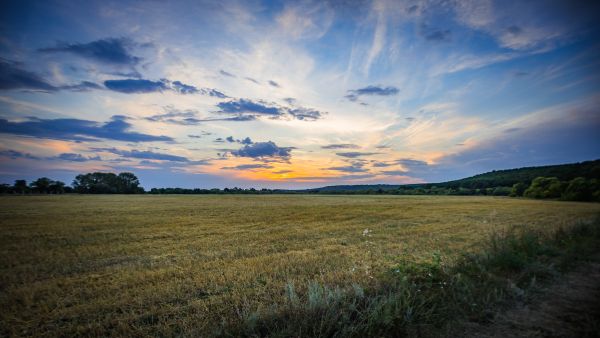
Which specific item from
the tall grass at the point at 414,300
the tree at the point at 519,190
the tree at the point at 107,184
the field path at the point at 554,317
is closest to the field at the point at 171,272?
the tall grass at the point at 414,300

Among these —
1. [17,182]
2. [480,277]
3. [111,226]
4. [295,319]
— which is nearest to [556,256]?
[480,277]

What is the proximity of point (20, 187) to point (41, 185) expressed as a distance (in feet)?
20.7

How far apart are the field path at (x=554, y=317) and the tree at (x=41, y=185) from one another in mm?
140300

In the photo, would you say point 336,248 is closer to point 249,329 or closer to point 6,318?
point 249,329

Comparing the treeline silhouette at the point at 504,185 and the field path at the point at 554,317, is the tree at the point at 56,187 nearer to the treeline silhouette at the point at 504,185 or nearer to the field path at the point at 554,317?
the treeline silhouette at the point at 504,185

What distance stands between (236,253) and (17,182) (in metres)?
136

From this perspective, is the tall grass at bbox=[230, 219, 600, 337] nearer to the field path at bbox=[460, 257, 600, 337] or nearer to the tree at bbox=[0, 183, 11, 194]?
the field path at bbox=[460, 257, 600, 337]

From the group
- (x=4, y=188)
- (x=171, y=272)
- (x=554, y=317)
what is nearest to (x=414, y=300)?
(x=554, y=317)

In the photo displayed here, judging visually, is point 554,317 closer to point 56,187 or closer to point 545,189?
point 545,189

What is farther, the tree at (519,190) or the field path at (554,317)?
the tree at (519,190)

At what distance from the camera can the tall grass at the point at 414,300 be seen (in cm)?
378

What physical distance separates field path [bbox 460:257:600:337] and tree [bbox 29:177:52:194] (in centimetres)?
14030

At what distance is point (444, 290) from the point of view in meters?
5.12

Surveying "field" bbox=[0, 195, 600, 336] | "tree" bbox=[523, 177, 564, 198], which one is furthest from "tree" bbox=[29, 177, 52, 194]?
"tree" bbox=[523, 177, 564, 198]
